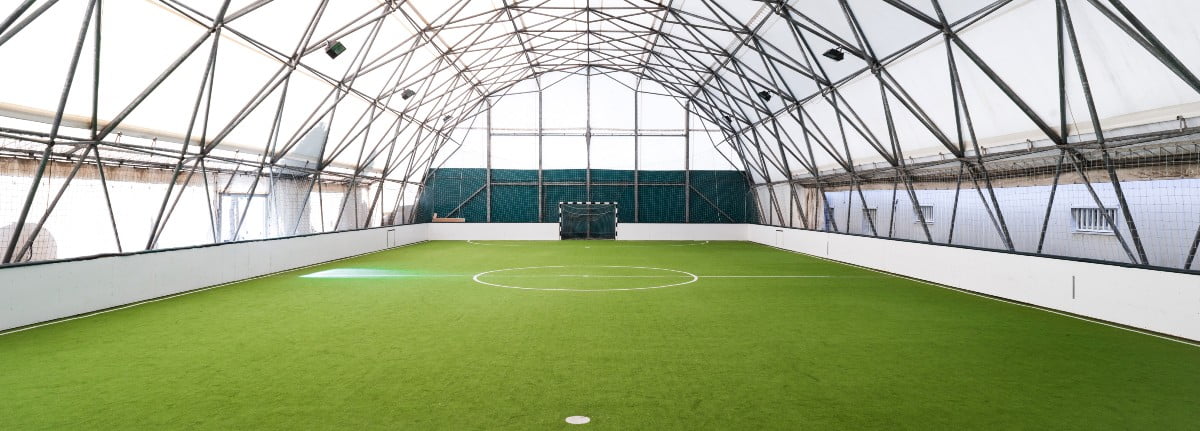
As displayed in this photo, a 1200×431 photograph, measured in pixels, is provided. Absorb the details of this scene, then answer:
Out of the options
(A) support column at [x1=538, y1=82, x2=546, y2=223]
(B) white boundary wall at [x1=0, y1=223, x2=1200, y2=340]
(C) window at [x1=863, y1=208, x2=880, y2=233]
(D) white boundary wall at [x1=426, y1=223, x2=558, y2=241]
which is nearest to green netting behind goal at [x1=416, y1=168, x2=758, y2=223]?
(A) support column at [x1=538, y1=82, x2=546, y2=223]

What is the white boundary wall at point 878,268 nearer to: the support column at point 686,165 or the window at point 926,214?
the window at point 926,214

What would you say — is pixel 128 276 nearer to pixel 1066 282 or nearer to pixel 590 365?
pixel 590 365

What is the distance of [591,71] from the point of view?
3550 cm

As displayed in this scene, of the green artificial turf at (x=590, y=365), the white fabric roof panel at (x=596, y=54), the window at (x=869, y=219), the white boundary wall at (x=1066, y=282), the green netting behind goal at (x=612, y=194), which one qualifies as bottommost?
the green artificial turf at (x=590, y=365)

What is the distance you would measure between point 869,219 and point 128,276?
2175 centimetres

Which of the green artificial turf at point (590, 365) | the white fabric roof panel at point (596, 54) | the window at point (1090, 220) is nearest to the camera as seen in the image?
the green artificial turf at point (590, 365)

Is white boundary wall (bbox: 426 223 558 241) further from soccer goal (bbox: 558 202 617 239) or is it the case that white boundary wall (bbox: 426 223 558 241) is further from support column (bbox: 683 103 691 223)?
support column (bbox: 683 103 691 223)

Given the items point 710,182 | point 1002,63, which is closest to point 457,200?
point 710,182

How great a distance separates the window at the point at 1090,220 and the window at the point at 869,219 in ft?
23.4

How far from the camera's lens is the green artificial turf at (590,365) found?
17.4 ft

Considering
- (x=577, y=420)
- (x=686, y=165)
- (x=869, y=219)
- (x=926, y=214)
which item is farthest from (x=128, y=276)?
(x=686, y=165)

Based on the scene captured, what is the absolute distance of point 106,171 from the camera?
15.2 m

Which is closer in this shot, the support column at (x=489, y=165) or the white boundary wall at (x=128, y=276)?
the white boundary wall at (x=128, y=276)

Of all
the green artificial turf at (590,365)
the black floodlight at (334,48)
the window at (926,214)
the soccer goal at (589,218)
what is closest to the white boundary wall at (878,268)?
the green artificial turf at (590,365)
